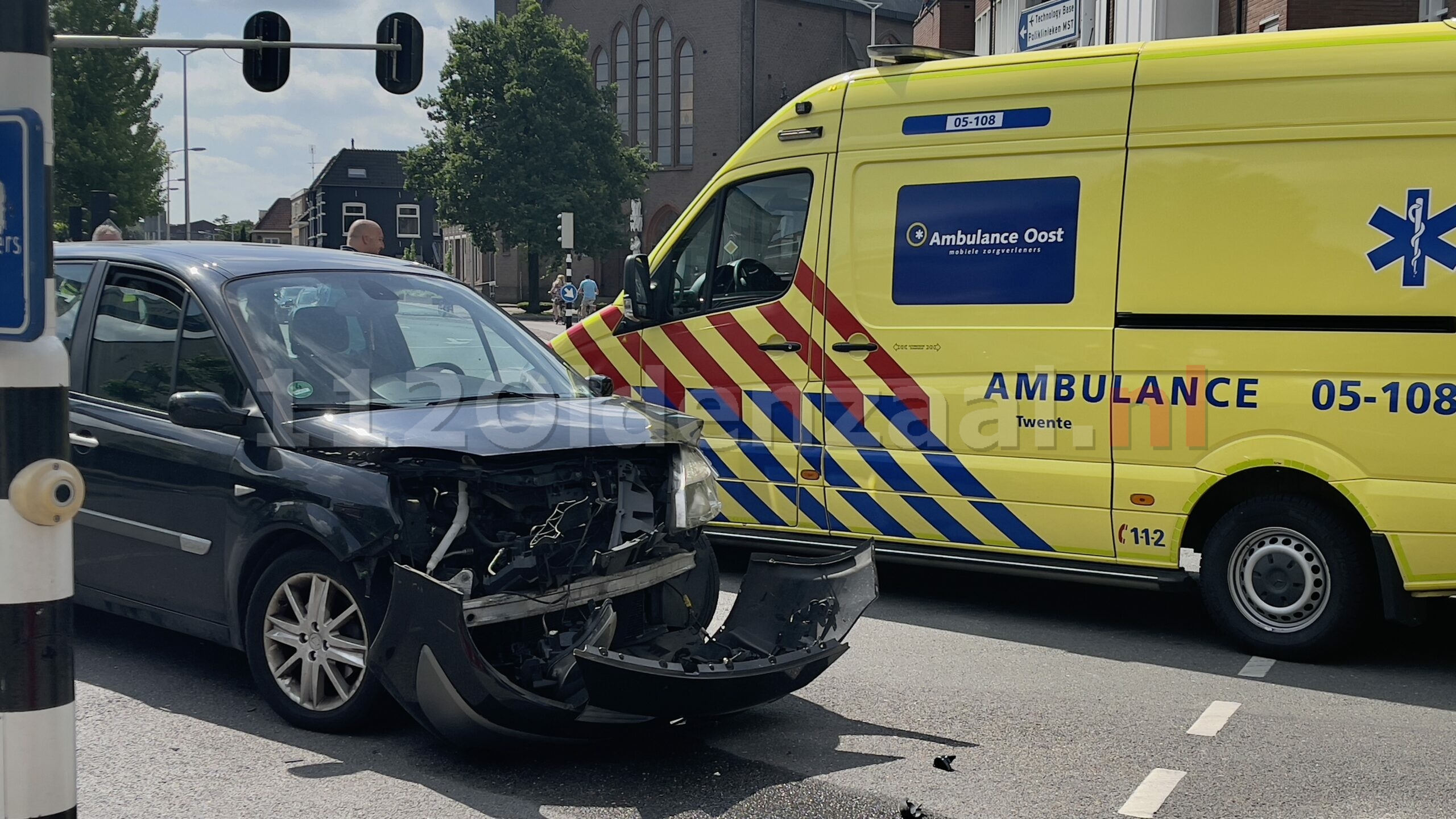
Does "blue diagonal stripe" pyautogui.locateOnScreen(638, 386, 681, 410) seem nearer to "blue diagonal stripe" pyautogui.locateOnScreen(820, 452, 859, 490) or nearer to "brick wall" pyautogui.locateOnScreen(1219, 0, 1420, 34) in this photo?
"blue diagonal stripe" pyautogui.locateOnScreen(820, 452, 859, 490)

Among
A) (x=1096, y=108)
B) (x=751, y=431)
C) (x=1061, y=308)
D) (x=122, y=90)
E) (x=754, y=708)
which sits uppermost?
(x=122, y=90)

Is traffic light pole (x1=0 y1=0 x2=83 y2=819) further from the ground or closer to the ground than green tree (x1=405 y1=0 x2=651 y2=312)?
closer to the ground

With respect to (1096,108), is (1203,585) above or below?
below

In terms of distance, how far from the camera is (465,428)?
470cm

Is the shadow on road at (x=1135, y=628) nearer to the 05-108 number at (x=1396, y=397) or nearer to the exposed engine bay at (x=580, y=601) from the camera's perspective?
the 05-108 number at (x=1396, y=397)

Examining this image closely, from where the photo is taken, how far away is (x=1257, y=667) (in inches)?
235

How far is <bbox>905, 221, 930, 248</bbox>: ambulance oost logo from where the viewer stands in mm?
6918

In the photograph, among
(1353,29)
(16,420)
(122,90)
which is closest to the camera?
(16,420)

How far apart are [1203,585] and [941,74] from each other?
2.81 m

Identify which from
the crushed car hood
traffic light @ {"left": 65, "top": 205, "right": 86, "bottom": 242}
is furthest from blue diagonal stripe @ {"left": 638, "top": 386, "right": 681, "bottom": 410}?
traffic light @ {"left": 65, "top": 205, "right": 86, "bottom": 242}

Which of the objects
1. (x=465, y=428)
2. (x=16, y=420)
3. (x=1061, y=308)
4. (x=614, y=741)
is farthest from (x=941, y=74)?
(x=16, y=420)

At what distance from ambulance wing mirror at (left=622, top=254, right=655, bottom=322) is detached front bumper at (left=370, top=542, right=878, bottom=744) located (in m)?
3.52

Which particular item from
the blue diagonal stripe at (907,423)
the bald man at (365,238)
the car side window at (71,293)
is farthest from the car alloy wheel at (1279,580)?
the bald man at (365,238)

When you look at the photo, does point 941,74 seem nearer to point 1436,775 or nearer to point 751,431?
point 751,431
